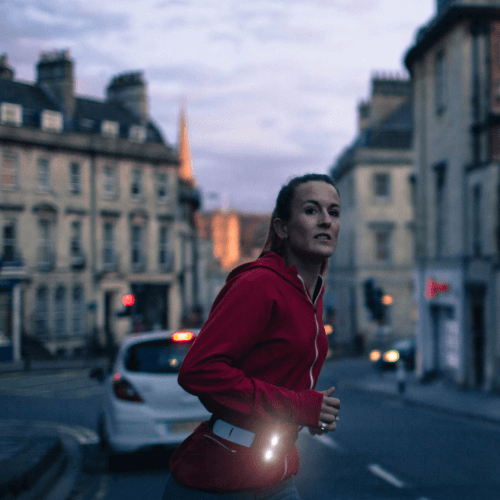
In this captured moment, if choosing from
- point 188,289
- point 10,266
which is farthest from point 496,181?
point 188,289

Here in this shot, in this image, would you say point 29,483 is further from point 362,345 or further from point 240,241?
point 240,241

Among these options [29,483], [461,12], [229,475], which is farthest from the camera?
[461,12]

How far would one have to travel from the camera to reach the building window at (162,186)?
43438 millimetres

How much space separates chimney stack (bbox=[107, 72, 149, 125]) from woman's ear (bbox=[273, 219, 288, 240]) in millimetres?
44111

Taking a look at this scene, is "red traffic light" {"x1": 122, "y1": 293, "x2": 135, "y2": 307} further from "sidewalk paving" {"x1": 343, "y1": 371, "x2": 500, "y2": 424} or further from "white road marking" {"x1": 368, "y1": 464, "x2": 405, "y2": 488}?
"sidewalk paving" {"x1": 343, "y1": 371, "x2": 500, "y2": 424}

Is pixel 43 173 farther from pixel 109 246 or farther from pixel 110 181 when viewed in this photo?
pixel 109 246

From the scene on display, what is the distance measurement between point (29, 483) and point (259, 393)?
19.6 ft

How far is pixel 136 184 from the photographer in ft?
138

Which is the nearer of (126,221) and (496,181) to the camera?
(496,181)

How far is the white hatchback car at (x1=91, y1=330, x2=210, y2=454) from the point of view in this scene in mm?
7973

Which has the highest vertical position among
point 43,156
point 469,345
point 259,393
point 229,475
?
point 43,156

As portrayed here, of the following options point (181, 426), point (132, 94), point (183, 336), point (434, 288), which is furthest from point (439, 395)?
point (132, 94)

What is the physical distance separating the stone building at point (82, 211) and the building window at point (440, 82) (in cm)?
1693

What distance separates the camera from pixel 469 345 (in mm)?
21859
